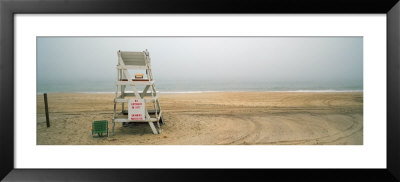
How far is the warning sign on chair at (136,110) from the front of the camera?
12.7ft

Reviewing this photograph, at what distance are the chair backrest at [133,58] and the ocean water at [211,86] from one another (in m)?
1.40

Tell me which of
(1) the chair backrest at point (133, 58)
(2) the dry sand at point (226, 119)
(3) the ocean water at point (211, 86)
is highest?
(1) the chair backrest at point (133, 58)

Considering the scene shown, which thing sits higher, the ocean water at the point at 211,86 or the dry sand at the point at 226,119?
the ocean water at the point at 211,86

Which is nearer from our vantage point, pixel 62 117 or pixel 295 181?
pixel 295 181

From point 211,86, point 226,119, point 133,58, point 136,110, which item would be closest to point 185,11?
point 133,58

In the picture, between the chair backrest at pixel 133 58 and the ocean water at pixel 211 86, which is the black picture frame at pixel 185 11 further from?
the ocean water at pixel 211 86

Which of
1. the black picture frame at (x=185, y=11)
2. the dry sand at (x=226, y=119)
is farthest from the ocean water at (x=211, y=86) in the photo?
the black picture frame at (x=185, y=11)

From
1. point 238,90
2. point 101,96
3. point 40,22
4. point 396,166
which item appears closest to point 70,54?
point 101,96

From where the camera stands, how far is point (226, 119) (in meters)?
4.97

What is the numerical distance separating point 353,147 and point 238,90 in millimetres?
4535

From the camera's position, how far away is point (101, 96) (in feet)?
21.0

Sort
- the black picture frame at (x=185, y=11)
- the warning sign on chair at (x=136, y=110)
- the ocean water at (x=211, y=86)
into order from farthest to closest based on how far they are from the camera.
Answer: the ocean water at (x=211, y=86) < the warning sign on chair at (x=136, y=110) < the black picture frame at (x=185, y=11)

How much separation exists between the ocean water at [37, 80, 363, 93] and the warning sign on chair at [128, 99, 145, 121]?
56.7 inches

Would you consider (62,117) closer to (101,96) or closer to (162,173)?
(101,96)
